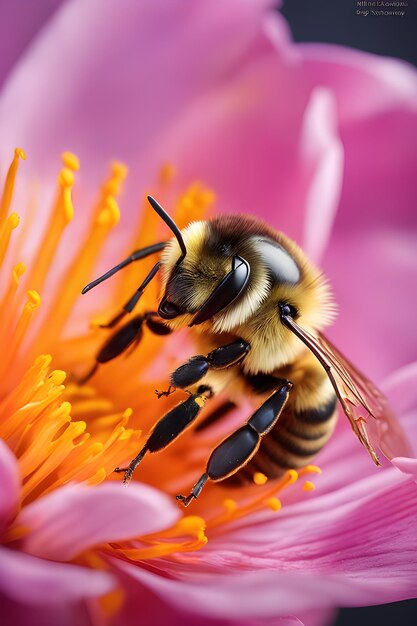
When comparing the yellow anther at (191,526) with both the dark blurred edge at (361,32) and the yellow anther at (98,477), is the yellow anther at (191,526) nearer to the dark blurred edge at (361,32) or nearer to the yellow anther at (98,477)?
the yellow anther at (98,477)

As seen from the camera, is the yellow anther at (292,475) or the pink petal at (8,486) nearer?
the pink petal at (8,486)

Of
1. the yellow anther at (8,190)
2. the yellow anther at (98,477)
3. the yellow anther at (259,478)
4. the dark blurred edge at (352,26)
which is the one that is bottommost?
the yellow anther at (98,477)

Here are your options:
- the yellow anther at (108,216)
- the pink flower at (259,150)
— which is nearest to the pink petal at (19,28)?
the pink flower at (259,150)

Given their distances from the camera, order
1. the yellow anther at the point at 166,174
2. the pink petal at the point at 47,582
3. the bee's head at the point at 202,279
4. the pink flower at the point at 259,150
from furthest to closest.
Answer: the yellow anther at the point at 166,174, the pink flower at the point at 259,150, the bee's head at the point at 202,279, the pink petal at the point at 47,582

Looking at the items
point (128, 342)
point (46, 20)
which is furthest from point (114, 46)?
point (128, 342)

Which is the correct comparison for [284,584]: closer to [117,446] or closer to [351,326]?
[117,446]

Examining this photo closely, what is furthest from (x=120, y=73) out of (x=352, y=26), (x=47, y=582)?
(x=47, y=582)

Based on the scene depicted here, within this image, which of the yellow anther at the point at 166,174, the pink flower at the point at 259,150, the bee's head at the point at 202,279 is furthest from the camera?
the yellow anther at the point at 166,174
